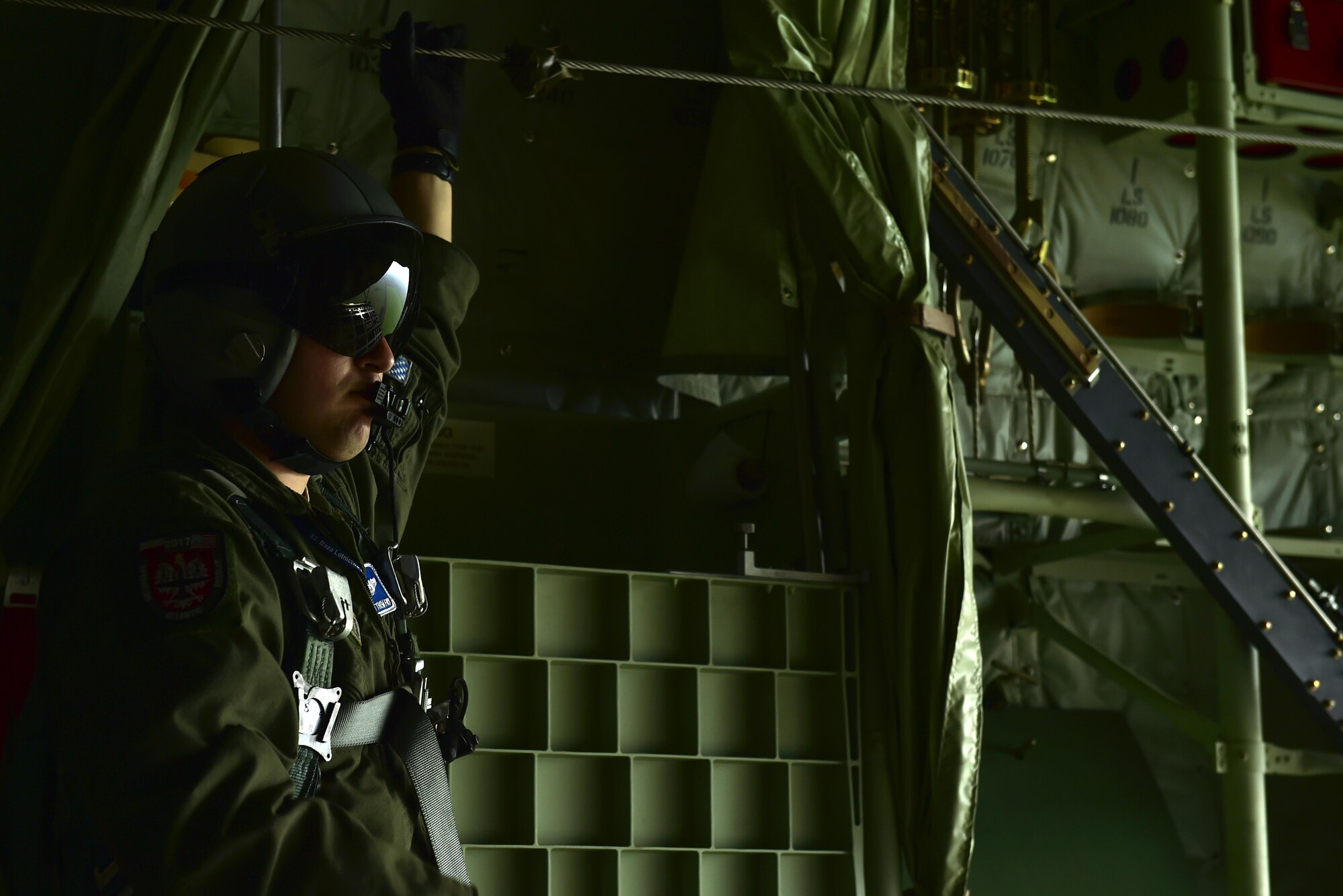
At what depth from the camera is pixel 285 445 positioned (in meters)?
1.91

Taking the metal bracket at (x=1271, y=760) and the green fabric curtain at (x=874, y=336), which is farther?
the metal bracket at (x=1271, y=760)

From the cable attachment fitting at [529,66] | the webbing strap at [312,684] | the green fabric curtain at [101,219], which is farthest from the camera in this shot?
the green fabric curtain at [101,219]

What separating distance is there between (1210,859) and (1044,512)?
1998 millimetres

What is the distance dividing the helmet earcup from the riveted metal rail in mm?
2836

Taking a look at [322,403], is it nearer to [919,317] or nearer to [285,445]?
[285,445]

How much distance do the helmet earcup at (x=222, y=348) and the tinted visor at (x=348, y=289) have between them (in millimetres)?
43

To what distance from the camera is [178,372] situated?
1.93 metres

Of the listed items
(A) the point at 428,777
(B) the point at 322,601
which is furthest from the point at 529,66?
(A) the point at 428,777

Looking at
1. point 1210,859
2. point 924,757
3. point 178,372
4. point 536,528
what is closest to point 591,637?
point 924,757

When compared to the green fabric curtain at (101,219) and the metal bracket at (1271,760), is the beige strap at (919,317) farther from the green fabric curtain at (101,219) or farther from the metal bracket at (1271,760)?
the green fabric curtain at (101,219)

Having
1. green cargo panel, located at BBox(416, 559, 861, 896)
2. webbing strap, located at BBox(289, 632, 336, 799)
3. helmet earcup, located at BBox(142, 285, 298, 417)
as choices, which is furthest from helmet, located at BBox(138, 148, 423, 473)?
green cargo panel, located at BBox(416, 559, 861, 896)

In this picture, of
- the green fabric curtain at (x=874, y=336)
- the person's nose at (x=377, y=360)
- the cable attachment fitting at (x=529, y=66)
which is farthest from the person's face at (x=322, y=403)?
the green fabric curtain at (x=874, y=336)

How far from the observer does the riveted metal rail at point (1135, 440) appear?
432 cm

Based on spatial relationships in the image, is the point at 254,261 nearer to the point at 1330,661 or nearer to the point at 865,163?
the point at 865,163
